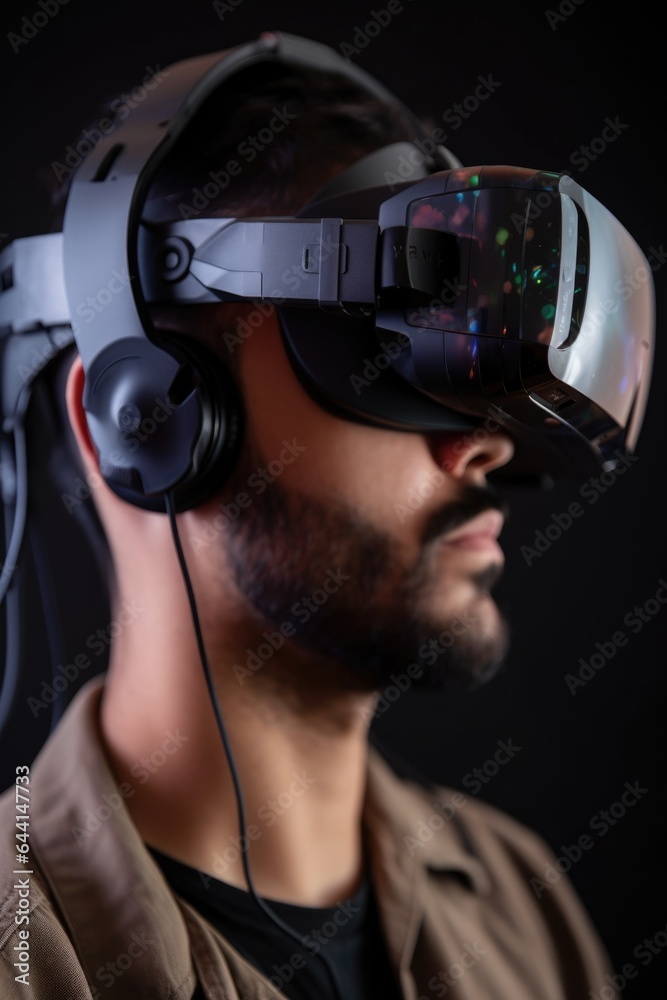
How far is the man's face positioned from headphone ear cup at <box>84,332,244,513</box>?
70 mm

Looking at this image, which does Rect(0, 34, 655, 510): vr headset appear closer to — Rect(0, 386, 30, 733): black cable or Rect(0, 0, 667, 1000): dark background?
Rect(0, 386, 30, 733): black cable

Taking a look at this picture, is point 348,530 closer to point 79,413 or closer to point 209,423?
point 209,423

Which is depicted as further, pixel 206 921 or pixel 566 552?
pixel 566 552

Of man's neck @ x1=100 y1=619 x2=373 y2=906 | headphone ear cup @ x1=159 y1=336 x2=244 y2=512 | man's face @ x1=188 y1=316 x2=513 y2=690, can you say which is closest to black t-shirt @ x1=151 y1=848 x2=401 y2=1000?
man's neck @ x1=100 y1=619 x2=373 y2=906

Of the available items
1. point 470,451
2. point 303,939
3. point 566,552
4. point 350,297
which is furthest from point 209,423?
point 566,552

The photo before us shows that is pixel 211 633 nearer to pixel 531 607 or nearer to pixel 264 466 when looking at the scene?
pixel 264 466

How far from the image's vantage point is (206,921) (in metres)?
0.88

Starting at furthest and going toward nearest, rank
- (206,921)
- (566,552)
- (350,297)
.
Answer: (566,552), (206,921), (350,297)

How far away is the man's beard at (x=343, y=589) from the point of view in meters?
0.89

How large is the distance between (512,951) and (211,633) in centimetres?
58

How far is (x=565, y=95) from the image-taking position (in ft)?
4.15

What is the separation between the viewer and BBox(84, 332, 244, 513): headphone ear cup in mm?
770

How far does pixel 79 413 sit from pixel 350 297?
1.01ft

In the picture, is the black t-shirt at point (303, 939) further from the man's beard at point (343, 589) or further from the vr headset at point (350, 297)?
the vr headset at point (350, 297)
